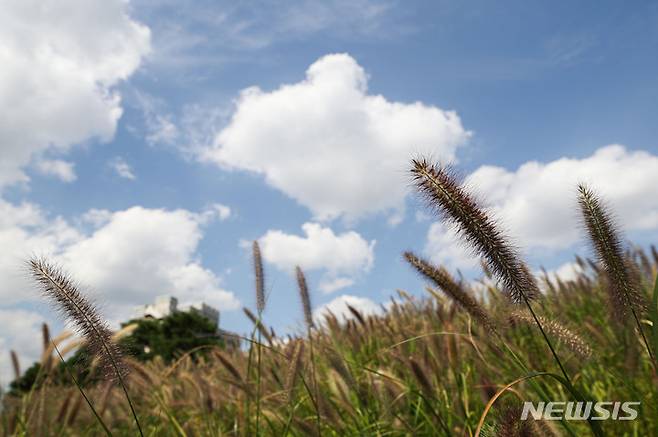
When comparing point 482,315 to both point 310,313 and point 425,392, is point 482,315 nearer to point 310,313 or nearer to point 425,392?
point 425,392

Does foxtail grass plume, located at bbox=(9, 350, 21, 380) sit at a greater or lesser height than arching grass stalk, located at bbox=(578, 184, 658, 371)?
greater

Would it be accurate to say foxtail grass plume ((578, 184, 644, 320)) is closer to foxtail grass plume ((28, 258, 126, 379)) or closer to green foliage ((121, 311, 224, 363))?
foxtail grass plume ((28, 258, 126, 379))

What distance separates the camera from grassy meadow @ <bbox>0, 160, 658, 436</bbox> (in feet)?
5.60

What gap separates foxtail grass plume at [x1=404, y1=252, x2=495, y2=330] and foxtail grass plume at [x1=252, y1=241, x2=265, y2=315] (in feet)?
3.96

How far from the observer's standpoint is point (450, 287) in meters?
2.40

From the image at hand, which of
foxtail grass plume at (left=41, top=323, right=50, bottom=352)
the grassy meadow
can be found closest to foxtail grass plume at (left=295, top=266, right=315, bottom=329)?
the grassy meadow

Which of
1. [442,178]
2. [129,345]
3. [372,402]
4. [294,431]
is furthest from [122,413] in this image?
[442,178]

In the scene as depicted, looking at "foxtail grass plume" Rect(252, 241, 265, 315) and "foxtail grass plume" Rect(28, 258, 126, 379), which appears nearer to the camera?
"foxtail grass plume" Rect(28, 258, 126, 379)

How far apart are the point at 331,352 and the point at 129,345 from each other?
5.81ft

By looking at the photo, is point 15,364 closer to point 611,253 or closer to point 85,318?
point 85,318

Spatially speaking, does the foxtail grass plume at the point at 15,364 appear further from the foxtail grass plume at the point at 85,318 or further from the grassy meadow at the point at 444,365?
the foxtail grass plume at the point at 85,318

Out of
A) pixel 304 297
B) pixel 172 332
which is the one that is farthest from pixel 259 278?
pixel 172 332

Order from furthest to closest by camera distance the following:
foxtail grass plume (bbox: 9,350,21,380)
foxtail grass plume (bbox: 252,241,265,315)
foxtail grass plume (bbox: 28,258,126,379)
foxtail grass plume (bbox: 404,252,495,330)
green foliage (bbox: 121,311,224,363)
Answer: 1. green foliage (bbox: 121,311,224,363)
2. foxtail grass plume (bbox: 9,350,21,380)
3. foxtail grass plume (bbox: 252,241,265,315)
4. foxtail grass plume (bbox: 404,252,495,330)
5. foxtail grass plume (bbox: 28,258,126,379)

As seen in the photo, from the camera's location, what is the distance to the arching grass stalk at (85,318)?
1.68m
